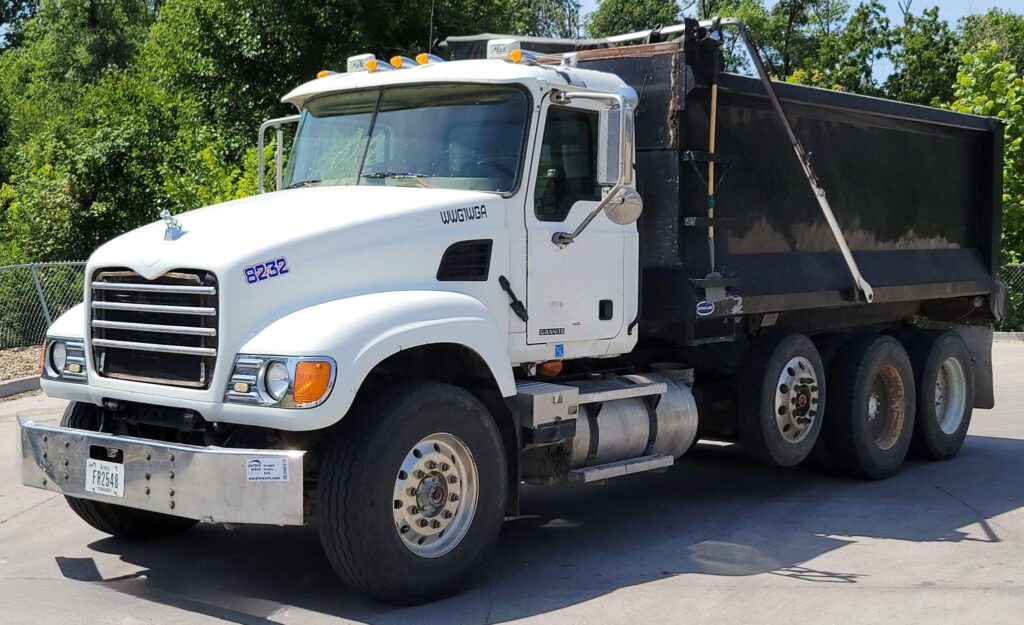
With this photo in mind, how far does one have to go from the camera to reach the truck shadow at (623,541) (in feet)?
21.5

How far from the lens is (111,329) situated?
671cm

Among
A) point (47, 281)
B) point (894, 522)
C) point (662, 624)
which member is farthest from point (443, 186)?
point (47, 281)

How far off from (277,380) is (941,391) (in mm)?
7526

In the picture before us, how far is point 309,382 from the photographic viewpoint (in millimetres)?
5836

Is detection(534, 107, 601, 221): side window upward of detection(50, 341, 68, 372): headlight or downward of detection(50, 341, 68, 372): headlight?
upward

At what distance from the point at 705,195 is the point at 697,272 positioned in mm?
534

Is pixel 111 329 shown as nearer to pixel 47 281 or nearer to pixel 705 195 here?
pixel 705 195

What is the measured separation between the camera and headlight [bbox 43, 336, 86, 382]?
22.6ft

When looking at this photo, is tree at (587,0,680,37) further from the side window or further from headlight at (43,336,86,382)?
headlight at (43,336,86,382)

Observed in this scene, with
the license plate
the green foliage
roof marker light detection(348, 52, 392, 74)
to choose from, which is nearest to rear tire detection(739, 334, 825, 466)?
roof marker light detection(348, 52, 392, 74)

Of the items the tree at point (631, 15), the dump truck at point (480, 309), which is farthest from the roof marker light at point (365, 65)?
the tree at point (631, 15)

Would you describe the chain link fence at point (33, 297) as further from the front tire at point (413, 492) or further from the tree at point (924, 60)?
the tree at point (924, 60)

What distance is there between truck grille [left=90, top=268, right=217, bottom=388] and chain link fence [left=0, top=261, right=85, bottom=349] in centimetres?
1143

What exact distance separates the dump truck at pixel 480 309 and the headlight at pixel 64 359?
0.6 inches
